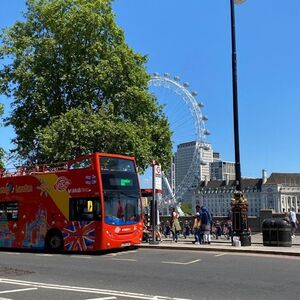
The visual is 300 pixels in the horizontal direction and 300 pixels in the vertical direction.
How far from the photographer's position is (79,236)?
2158 centimetres

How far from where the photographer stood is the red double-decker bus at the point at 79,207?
829 inches

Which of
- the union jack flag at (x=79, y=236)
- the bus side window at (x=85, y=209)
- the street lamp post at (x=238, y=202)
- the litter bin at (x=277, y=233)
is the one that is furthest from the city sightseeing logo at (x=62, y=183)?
the litter bin at (x=277, y=233)

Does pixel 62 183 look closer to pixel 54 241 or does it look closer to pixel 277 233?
pixel 54 241

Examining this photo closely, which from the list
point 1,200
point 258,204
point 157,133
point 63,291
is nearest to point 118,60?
point 157,133

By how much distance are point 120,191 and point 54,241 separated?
380cm

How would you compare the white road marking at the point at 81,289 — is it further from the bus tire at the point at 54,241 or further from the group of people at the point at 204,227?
the group of people at the point at 204,227

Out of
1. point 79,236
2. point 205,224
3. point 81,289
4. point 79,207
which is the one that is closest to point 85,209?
point 79,207

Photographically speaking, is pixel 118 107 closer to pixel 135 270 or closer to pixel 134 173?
pixel 134 173

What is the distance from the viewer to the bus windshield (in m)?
21.1

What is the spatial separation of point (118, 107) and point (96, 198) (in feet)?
50.9

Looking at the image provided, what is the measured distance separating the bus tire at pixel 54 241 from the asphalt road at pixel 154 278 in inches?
161

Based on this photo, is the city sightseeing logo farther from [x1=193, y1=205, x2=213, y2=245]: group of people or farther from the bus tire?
[x1=193, y1=205, x2=213, y2=245]: group of people

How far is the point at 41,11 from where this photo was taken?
36.9 m

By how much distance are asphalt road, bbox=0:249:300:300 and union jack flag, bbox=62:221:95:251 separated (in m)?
3.01
